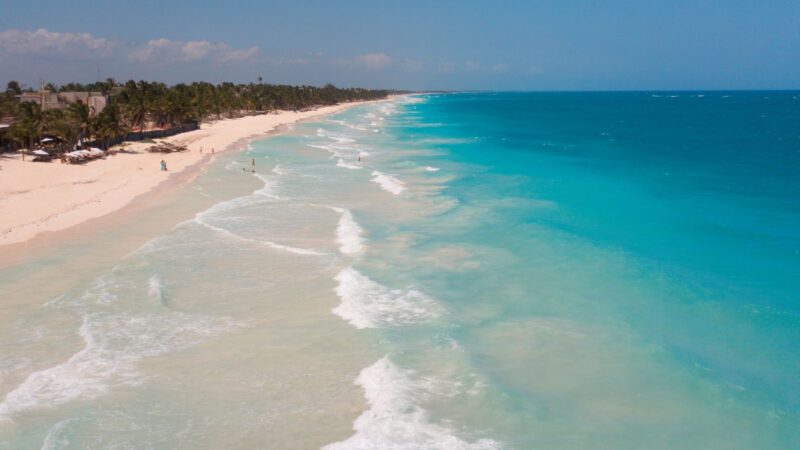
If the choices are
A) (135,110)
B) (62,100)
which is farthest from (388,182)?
(62,100)

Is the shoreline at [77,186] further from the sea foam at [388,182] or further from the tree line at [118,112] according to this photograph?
the sea foam at [388,182]

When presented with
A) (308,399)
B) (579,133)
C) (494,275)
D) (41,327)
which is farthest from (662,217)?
(579,133)

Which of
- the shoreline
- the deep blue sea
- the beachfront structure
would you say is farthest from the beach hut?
the deep blue sea

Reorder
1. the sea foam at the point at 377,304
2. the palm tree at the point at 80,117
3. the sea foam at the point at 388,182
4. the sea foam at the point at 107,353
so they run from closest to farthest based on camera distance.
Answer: the sea foam at the point at 107,353 < the sea foam at the point at 377,304 < the sea foam at the point at 388,182 < the palm tree at the point at 80,117

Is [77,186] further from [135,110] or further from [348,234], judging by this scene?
[135,110]

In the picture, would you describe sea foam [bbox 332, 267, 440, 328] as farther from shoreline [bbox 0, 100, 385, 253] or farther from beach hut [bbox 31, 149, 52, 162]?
beach hut [bbox 31, 149, 52, 162]

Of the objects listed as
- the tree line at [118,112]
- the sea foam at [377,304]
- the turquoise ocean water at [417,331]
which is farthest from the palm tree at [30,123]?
the sea foam at [377,304]
